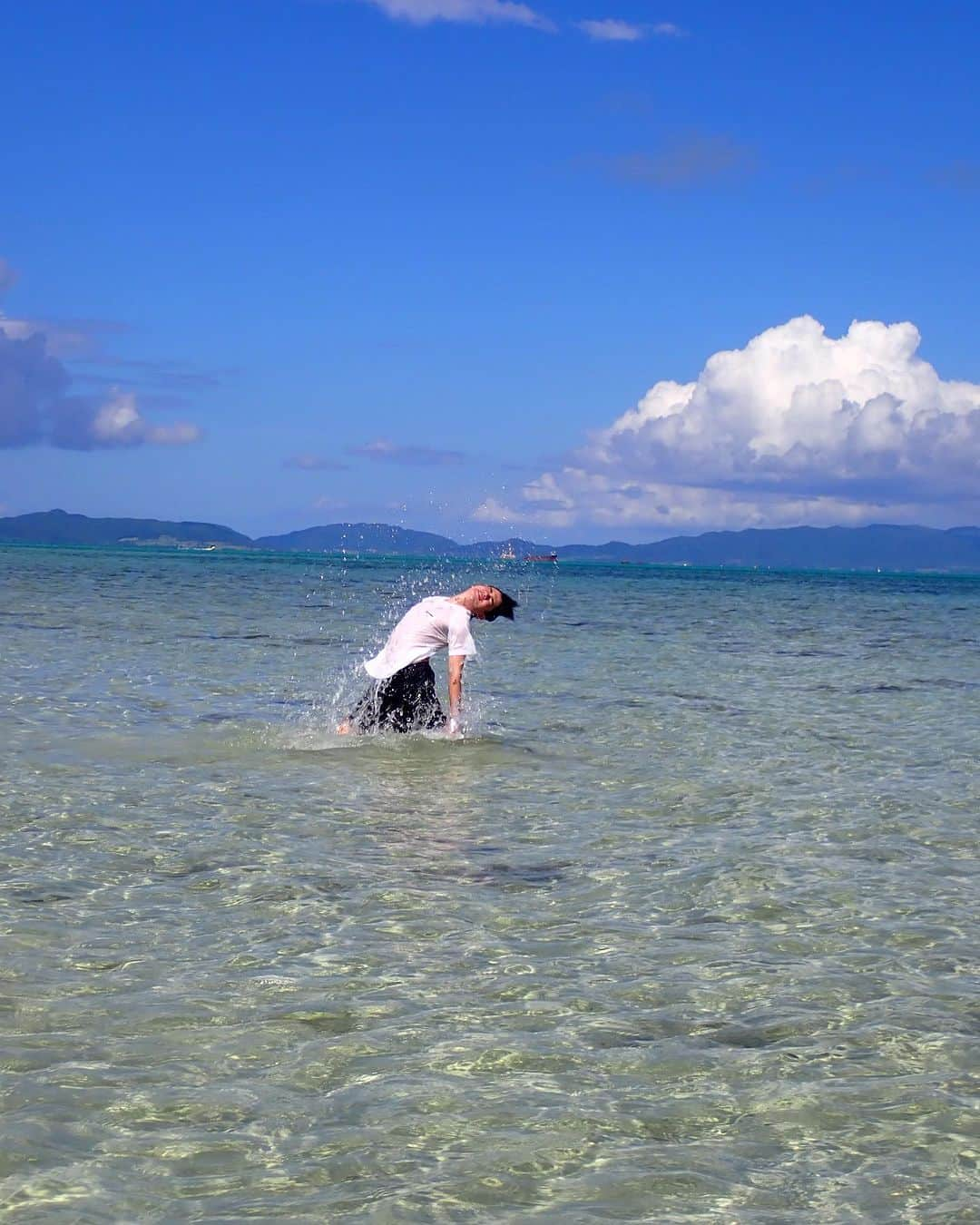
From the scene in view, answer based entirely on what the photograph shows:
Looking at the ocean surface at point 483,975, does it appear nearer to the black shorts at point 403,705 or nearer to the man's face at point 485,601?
the black shorts at point 403,705

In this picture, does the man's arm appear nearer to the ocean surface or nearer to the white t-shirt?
the white t-shirt

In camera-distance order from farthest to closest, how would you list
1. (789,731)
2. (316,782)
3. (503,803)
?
(789,731)
(316,782)
(503,803)

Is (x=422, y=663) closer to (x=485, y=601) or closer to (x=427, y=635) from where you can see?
(x=427, y=635)

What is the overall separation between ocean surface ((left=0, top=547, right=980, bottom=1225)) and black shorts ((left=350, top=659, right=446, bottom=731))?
0.98 ft

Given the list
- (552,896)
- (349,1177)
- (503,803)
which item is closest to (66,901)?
(552,896)

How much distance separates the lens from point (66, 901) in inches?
289

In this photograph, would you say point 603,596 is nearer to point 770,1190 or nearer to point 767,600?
point 767,600

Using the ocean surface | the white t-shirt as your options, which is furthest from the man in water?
the ocean surface

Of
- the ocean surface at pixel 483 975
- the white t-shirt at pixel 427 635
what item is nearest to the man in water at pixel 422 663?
the white t-shirt at pixel 427 635

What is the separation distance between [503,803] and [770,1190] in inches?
259

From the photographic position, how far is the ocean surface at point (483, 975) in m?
4.36

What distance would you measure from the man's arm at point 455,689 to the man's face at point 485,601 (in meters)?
0.51

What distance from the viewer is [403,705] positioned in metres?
14.0

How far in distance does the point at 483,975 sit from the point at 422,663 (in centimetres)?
779
